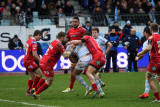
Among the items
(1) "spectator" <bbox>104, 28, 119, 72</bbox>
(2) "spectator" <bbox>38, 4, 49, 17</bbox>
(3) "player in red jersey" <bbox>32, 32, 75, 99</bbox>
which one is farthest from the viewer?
(2) "spectator" <bbox>38, 4, 49, 17</bbox>

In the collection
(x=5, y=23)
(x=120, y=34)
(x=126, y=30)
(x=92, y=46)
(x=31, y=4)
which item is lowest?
(x=120, y=34)

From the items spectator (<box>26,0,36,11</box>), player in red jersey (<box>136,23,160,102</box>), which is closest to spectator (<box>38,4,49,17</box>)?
spectator (<box>26,0,36,11</box>)

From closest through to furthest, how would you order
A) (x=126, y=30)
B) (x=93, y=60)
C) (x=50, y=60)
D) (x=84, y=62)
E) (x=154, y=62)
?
(x=154, y=62)
(x=50, y=60)
(x=93, y=60)
(x=84, y=62)
(x=126, y=30)

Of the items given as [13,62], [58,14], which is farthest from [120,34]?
[13,62]

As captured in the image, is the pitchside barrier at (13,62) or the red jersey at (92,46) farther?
the pitchside barrier at (13,62)

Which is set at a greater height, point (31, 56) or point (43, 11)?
point (43, 11)

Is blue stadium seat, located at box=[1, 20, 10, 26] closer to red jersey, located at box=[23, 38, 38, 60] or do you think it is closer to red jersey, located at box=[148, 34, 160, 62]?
red jersey, located at box=[23, 38, 38, 60]

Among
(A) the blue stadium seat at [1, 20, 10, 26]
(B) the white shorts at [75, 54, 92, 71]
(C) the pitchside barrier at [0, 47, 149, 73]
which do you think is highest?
(A) the blue stadium seat at [1, 20, 10, 26]

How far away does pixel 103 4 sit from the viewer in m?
28.2

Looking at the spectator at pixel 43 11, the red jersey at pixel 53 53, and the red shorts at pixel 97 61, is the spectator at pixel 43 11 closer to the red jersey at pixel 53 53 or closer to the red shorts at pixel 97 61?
the red jersey at pixel 53 53

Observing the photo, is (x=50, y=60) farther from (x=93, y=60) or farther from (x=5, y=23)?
(x=5, y=23)

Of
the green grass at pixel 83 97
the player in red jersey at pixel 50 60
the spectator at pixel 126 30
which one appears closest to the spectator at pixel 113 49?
the spectator at pixel 126 30

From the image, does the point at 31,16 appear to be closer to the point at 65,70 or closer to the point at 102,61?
the point at 65,70

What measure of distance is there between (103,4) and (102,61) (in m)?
16.5
